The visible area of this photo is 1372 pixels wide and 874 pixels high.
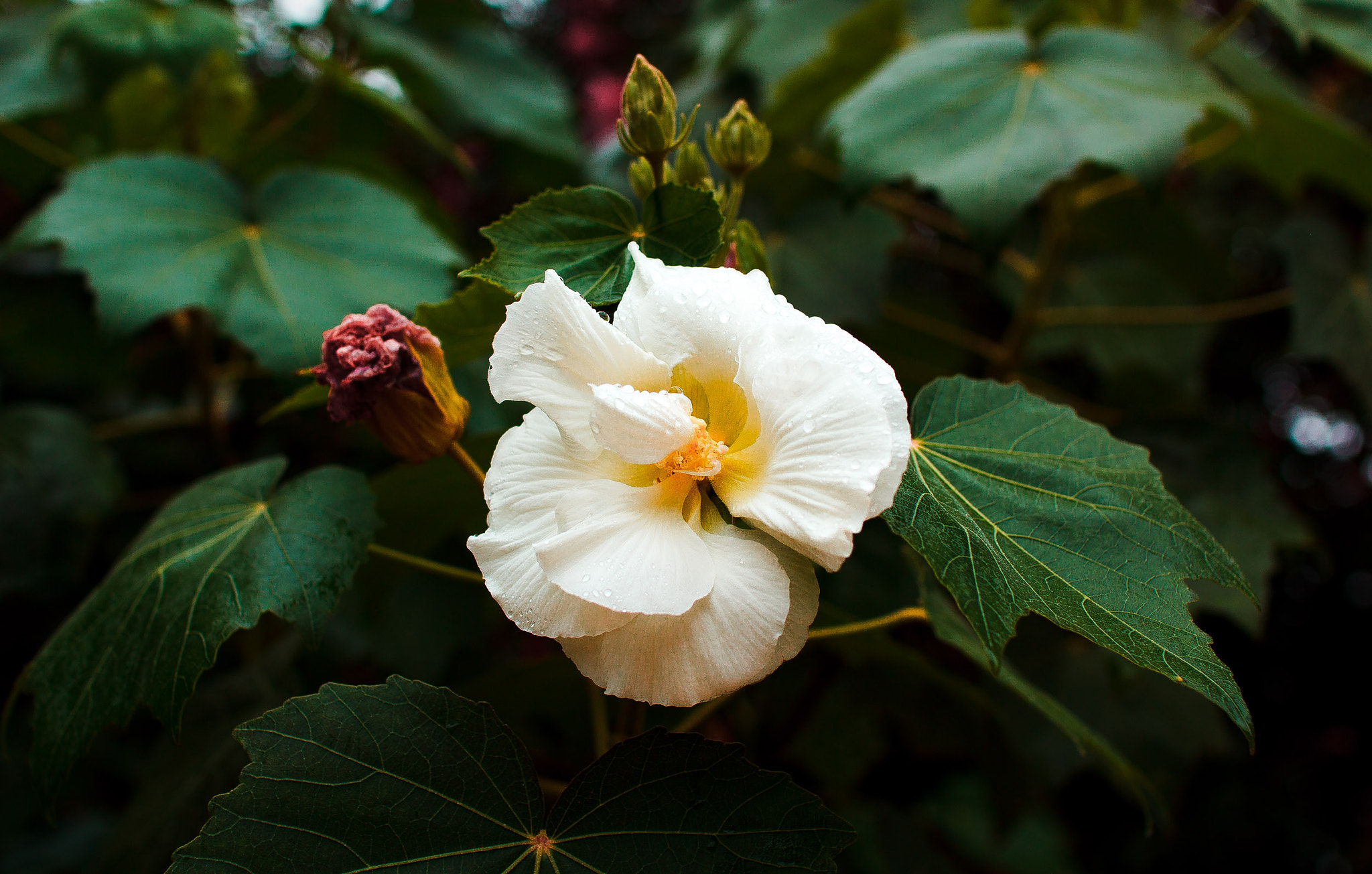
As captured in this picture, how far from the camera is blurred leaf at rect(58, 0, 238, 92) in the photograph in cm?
160

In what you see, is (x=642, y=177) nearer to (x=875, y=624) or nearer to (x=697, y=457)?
(x=697, y=457)

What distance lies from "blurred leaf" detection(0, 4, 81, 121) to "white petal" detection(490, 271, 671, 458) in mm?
1541

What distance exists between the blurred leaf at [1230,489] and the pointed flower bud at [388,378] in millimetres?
1273

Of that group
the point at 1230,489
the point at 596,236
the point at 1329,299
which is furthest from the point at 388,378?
the point at 1329,299

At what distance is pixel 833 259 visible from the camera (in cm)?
180

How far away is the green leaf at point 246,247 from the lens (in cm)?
128

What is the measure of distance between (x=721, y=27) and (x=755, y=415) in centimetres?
187

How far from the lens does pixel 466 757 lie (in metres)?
0.72

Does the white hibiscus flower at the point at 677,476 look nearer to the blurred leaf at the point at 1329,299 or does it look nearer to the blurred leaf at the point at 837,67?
the blurred leaf at the point at 837,67

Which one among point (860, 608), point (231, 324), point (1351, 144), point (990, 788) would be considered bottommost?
point (990, 788)

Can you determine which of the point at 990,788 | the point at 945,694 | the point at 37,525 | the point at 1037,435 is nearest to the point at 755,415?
the point at 1037,435

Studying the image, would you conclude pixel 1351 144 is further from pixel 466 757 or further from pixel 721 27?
pixel 466 757

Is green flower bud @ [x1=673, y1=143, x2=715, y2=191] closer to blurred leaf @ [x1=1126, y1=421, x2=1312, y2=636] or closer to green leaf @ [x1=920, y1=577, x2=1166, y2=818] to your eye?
green leaf @ [x1=920, y1=577, x2=1166, y2=818]

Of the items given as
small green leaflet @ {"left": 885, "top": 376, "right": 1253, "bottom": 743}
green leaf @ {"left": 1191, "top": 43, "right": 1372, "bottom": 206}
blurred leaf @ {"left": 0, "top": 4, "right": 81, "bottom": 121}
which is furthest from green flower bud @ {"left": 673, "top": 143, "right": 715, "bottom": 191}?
blurred leaf @ {"left": 0, "top": 4, "right": 81, "bottom": 121}
